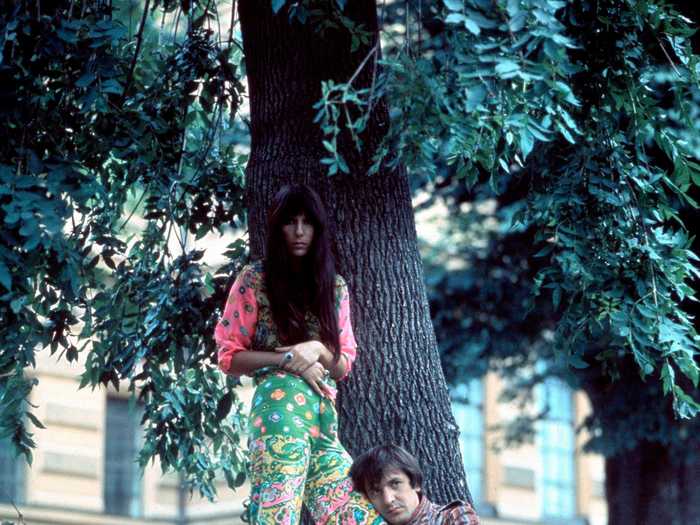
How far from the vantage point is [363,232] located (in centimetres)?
680

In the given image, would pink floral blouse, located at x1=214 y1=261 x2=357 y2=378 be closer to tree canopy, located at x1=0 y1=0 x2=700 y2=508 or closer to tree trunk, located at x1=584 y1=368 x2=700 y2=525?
tree canopy, located at x1=0 y1=0 x2=700 y2=508

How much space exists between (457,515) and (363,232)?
5.24ft

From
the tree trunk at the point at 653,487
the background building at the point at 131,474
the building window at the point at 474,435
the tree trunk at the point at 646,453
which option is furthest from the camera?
the building window at the point at 474,435

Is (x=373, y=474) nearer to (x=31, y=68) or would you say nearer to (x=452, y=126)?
(x=452, y=126)

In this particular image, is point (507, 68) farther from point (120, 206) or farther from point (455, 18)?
point (120, 206)

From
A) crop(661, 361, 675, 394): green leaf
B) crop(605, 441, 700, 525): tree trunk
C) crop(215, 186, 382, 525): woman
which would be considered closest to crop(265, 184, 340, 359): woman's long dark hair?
crop(215, 186, 382, 525): woman

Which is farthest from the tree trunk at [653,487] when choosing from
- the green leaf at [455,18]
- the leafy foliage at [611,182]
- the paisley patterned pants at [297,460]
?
the green leaf at [455,18]

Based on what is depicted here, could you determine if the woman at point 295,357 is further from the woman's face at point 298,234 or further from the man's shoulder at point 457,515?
the man's shoulder at point 457,515

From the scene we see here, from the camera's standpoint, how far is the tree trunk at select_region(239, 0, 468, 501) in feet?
21.5

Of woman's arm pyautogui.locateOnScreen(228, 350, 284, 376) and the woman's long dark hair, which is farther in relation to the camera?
the woman's long dark hair

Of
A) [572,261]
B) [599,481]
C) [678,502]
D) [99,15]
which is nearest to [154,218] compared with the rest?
[99,15]

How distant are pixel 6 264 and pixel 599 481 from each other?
62.0ft

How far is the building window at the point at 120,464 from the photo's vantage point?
1866cm

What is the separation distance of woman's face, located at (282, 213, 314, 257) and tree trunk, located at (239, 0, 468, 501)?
0.70m
